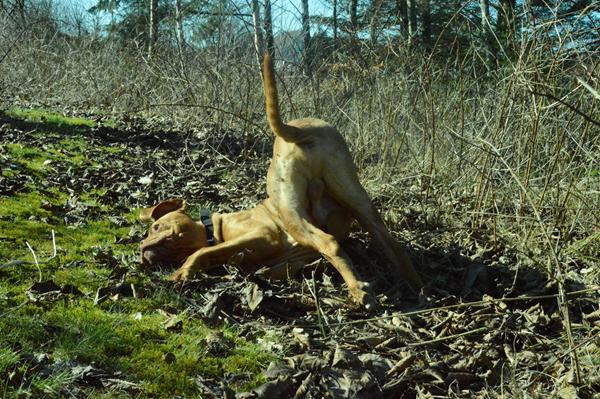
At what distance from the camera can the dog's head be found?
5.24 meters

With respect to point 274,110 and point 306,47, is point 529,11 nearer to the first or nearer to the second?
point 274,110

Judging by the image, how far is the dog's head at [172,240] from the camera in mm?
5238

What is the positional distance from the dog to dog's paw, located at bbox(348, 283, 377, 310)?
0.42 m

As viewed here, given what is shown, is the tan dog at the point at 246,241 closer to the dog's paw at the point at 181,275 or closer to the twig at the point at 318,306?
the dog's paw at the point at 181,275

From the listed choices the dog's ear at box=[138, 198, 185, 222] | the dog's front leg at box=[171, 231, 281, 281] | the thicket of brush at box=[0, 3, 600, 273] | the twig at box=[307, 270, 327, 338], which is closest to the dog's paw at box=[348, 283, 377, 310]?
the twig at box=[307, 270, 327, 338]

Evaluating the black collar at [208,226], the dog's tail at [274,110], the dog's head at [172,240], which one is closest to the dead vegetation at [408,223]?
the dog's head at [172,240]

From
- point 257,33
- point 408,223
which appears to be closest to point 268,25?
point 257,33

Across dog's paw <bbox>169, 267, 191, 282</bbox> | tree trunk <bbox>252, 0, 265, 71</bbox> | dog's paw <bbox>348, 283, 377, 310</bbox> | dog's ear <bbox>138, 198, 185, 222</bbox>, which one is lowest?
dog's paw <bbox>348, 283, 377, 310</bbox>

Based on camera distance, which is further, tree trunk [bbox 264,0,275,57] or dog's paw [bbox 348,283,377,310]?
tree trunk [bbox 264,0,275,57]

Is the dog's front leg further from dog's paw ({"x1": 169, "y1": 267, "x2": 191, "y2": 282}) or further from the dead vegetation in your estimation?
the dead vegetation

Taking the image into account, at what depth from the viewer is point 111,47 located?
15.2 metres

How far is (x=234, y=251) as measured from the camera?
5.23 meters

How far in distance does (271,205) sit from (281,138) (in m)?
0.57

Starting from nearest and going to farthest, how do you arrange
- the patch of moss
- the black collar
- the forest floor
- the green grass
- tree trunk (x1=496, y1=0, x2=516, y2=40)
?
the green grass < the forest floor < tree trunk (x1=496, y1=0, x2=516, y2=40) < the black collar < the patch of moss
